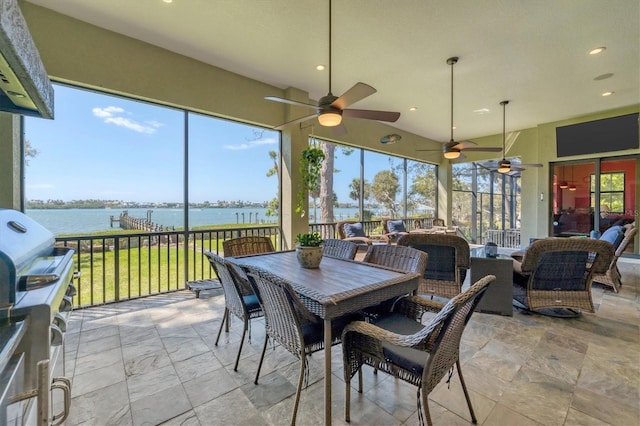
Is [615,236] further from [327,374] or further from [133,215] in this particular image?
[133,215]

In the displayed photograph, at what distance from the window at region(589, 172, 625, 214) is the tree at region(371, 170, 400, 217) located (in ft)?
15.1

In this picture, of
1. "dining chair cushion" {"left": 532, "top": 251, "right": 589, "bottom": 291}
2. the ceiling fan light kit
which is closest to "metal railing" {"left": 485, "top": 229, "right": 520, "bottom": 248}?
"dining chair cushion" {"left": 532, "top": 251, "right": 589, "bottom": 291}

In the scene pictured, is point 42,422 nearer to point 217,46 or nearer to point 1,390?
point 1,390

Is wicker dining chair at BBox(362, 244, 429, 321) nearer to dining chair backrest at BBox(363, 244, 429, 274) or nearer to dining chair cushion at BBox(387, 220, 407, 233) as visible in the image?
dining chair backrest at BBox(363, 244, 429, 274)

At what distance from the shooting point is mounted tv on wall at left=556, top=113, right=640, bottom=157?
591 centimetres

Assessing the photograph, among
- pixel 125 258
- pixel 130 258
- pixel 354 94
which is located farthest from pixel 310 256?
pixel 125 258

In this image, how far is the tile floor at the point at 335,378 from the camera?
169cm

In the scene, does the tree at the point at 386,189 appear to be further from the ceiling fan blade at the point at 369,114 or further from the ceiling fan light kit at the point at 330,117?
the ceiling fan light kit at the point at 330,117

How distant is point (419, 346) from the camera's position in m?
1.49

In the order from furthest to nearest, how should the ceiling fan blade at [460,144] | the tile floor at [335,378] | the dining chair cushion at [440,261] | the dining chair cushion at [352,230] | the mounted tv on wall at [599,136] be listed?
1. the dining chair cushion at [352,230]
2. the mounted tv on wall at [599,136]
3. the ceiling fan blade at [460,144]
4. the dining chair cushion at [440,261]
5. the tile floor at [335,378]

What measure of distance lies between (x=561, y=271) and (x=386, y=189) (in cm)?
492

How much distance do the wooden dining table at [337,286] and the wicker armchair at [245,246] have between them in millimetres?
615

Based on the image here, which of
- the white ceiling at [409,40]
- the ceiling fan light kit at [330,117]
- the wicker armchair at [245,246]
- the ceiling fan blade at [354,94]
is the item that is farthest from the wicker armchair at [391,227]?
the ceiling fan blade at [354,94]

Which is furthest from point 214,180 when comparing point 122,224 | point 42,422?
point 42,422
